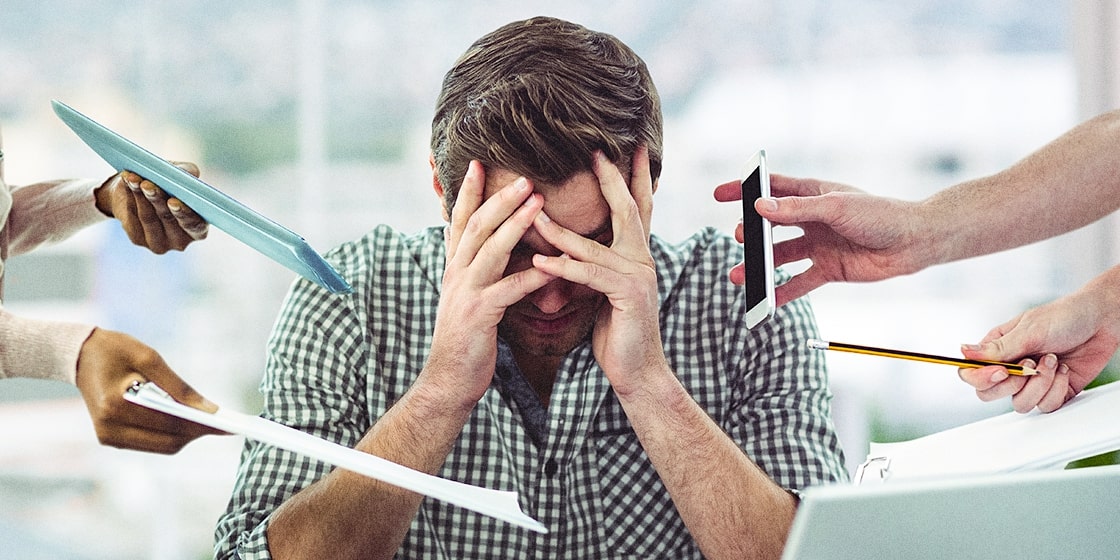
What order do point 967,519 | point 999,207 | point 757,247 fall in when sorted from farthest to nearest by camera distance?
1. point 999,207
2. point 757,247
3. point 967,519

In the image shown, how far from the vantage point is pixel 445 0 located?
355 cm

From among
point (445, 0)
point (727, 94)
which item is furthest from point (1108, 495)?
point (445, 0)

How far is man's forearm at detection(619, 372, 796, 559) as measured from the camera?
119 centimetres

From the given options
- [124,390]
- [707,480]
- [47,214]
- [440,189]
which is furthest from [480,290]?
[47,214]

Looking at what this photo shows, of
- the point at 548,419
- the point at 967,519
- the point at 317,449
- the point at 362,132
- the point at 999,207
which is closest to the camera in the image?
the point at 967,519

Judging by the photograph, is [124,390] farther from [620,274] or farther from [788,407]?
[788,407]

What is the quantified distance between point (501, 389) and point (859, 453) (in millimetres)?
1324

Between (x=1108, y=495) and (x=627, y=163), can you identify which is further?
(x=627, y=163)

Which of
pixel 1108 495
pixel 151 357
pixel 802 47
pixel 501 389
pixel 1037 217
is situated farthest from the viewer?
pixel 802 47

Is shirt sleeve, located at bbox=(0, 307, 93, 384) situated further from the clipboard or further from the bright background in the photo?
the bright background

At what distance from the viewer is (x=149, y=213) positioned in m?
1.11

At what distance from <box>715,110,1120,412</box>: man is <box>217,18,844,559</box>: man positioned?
0.23 meters

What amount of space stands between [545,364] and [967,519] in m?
0.89

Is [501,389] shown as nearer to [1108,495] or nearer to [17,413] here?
[1108,495]
